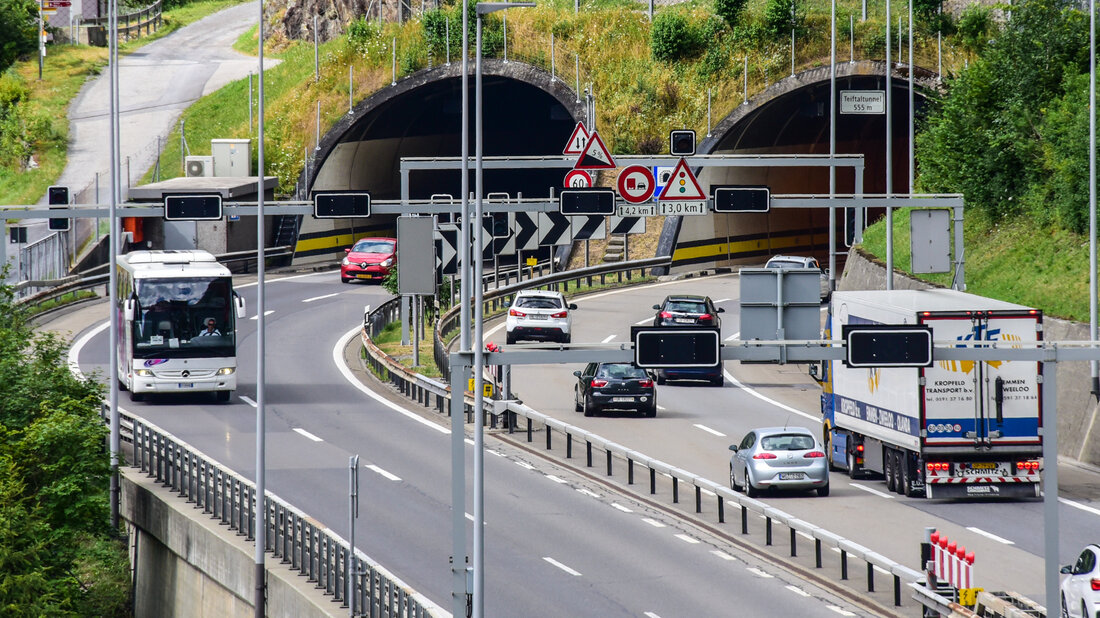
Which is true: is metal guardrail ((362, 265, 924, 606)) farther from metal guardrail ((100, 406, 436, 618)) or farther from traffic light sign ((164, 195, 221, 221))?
traffic light sign ((164, 195, 221, 221))

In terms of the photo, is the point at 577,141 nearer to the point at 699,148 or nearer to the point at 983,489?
the point at 983,489

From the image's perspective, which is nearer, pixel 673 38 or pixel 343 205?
pixel 343 205

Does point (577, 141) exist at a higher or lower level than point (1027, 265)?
higher

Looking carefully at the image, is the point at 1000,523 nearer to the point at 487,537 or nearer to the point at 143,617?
the point at 487,537

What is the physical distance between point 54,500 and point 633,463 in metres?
11.1

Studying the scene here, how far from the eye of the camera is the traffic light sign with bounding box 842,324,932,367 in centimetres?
2033

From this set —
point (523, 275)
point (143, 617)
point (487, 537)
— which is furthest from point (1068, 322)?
point (523, 275)

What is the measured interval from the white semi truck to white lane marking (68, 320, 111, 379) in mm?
20042

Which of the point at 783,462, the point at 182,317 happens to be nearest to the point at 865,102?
the point at 783,462

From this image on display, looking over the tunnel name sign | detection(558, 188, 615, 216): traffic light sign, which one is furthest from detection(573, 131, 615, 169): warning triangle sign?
the tunnel name sign

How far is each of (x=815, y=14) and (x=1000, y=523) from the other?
44.3 metres

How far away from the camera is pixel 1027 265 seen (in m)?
42.8

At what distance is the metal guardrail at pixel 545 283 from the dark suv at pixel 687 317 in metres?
6.04

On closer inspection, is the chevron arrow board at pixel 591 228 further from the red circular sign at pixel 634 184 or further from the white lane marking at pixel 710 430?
the red circular sign at pixel 634 184
